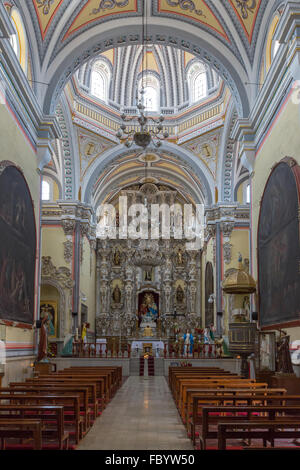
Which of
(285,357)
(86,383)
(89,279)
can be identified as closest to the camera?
(86,383)

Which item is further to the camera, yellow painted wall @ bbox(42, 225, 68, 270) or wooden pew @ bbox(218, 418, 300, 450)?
yellow painted wall @ bbox(42, 225, 68, 270)

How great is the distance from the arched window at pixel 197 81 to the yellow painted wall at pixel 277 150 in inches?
463

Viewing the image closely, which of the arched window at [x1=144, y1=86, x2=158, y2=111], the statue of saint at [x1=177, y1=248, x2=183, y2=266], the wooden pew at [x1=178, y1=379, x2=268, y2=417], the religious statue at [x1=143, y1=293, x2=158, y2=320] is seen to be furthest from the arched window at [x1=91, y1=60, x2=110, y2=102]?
the wooden pew at [x1=178, y1=379, x2=268, y2=417]

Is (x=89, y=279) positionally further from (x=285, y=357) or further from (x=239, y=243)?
(x=285, y=357)

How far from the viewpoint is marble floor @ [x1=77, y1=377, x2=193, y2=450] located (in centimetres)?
672

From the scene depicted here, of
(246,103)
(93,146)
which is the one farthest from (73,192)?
(246,103)

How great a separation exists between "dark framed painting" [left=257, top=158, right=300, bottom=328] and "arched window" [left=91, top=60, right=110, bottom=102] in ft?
47.6

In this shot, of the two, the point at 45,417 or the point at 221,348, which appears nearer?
the point at 45,417

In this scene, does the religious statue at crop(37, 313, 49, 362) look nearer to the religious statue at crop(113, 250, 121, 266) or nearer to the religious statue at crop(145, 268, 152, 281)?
the religious statue at crop(113, 250, 121, 266)

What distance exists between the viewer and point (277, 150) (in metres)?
12.4

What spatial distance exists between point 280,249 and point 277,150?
2453mm

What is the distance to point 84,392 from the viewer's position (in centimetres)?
752

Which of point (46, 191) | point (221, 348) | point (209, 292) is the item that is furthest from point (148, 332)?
point (46, 191)

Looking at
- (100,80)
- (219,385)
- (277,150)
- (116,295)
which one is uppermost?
(100,80)
